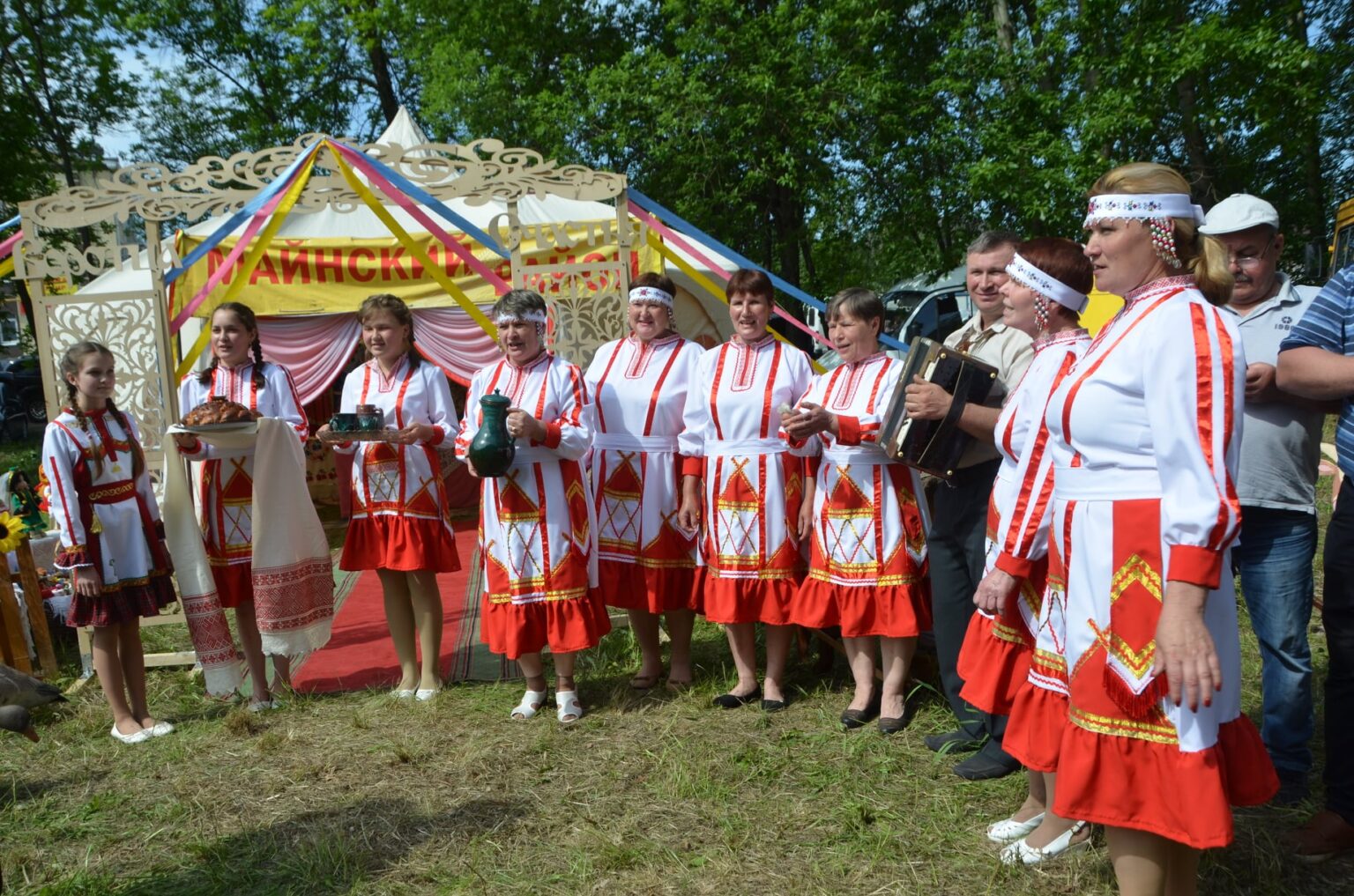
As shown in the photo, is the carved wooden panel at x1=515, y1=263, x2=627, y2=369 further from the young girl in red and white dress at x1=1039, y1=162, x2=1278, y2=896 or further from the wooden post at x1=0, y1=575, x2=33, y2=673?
the young girl in red and white dress at x1=1039, y1=162, x2=1278, y2=896

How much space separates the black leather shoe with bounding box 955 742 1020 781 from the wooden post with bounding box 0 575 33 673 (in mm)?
4406

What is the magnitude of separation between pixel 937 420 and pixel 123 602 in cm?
331

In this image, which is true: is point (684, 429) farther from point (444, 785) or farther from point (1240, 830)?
point (1240, 830)

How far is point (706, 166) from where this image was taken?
14.4 meters

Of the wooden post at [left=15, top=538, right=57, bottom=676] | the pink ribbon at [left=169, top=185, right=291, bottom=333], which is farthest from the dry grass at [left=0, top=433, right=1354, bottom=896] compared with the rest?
the pink ribbon at [left=169, top=185, right=291, bottom=333]

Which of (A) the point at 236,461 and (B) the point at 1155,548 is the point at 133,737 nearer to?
(A) the point at 236,461

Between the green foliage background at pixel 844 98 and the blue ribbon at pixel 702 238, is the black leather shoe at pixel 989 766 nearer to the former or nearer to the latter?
the blue ribbon at pixel 702 238

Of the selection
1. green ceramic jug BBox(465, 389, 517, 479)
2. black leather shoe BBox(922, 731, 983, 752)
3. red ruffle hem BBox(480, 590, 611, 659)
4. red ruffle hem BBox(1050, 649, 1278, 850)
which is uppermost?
green ceramic jug BBox(465, 389, 517, 479)

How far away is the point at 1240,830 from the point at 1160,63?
33.3 ft

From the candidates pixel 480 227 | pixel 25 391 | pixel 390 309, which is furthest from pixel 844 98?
pixel 25 391

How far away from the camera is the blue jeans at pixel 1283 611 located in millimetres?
3068

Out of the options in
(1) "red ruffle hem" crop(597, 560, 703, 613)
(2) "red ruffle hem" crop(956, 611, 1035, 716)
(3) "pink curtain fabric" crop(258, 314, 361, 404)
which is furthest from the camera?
(3) "pink curtain fabric" crop(258, 314, 361, 404)

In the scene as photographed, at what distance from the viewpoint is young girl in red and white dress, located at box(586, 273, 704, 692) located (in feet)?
14.3

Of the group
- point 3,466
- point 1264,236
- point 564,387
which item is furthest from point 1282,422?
point 3,466
